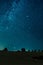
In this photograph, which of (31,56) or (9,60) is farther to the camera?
(31,56)

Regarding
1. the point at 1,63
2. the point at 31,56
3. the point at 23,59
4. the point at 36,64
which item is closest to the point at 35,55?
the point at 31,56

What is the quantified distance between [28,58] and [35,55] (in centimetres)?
91

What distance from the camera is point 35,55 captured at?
12.9m

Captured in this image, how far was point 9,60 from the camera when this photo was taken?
1136cm

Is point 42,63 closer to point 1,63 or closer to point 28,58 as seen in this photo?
point 28,58

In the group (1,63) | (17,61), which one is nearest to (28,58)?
(17,61)

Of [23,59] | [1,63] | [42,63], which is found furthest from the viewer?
[23,59]

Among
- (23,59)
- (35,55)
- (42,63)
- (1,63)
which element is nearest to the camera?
(1,63)

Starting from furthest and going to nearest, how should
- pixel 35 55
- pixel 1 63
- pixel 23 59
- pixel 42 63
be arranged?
pixel 35 55
pixel 23 59
pixel 42 63
pixel 1 63

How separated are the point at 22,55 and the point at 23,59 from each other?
3.79ft

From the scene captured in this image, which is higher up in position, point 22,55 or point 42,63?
point 22,55

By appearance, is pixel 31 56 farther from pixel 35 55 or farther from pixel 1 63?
pixel 1 63

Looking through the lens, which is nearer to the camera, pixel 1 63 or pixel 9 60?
pixel 1 63

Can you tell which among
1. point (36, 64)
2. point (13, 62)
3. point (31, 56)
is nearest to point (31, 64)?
point (36, 64)
